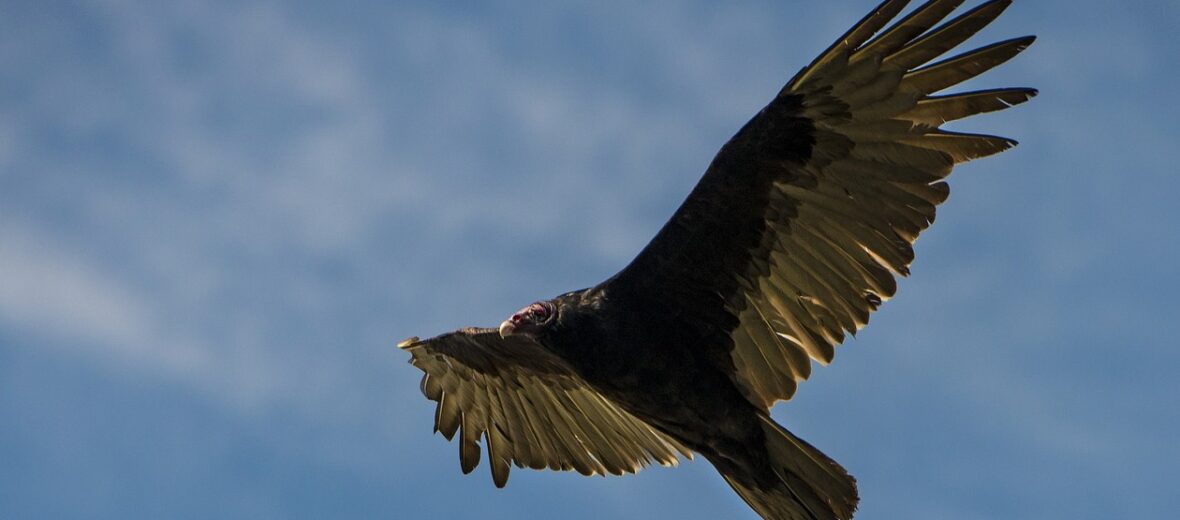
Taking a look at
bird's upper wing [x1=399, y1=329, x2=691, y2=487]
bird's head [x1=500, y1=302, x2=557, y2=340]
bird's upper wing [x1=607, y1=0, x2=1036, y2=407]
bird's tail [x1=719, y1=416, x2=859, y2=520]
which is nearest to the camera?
bird's upper wing [x1=607, y1=0, x2=1036, y2=407]

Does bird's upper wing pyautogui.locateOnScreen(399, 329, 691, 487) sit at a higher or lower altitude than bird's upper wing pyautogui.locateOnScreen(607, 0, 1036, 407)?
lower

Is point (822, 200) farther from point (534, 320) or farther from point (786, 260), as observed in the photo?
point (534, 320)

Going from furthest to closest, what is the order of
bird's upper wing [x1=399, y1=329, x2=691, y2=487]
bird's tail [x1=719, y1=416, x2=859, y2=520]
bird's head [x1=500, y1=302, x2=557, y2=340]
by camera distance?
bird's upper wing [x1=399, y1=329, x2=691, y2=487], bird's head [x1=500, y1=302, x2=557, y2=340], bird's tail [x1=719, y1=416, x2=859, y2=520]

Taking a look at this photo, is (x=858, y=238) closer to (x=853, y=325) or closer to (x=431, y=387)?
(x=853, y=325)

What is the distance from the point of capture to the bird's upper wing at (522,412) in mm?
8031

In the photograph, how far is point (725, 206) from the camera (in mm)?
6832

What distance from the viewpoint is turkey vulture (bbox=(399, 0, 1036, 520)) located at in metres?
6.53

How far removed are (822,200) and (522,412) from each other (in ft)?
7.81

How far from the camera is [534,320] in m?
7.15

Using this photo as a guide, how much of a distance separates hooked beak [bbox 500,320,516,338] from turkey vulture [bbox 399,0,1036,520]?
20mm

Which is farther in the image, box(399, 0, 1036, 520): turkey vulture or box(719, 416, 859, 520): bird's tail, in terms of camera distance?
box(719, 416, 859, 520): bird's tail

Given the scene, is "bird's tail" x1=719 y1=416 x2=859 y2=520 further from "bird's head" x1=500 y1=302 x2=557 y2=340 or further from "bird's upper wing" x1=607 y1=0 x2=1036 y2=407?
"bird's head" x1=500 y1=302 x2=557 y2=340

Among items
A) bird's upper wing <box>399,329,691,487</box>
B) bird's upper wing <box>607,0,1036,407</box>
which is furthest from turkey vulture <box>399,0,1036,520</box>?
bird's upper wing <box>399,329,691,487</box>

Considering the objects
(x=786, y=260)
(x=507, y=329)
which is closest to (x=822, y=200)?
(x=786, y=260)
